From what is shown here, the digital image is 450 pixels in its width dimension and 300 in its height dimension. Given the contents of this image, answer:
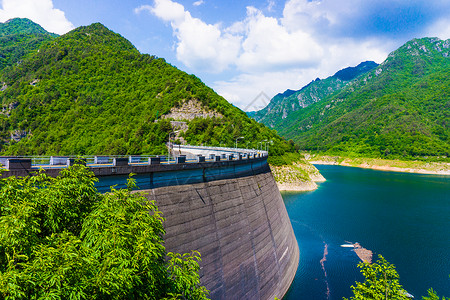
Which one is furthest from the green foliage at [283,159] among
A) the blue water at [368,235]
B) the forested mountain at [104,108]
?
the blue water at [368,235]

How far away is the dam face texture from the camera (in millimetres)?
17859

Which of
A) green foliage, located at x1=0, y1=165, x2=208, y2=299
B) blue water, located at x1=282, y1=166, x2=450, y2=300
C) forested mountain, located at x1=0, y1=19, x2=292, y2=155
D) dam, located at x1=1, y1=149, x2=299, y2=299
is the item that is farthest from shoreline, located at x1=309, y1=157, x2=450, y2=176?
green foliage, located at x1=0, y1=165, x2=208, y2=299

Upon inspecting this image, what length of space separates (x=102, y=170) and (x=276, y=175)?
78835mm

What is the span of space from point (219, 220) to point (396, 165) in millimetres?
167343

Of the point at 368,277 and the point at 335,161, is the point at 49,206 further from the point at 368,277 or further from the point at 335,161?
the point at 335,161

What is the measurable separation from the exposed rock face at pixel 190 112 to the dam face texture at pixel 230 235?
82.3 meters

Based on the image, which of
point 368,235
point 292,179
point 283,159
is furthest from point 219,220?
point 283,159

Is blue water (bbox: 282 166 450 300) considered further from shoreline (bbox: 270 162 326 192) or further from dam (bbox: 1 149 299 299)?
dam (bbox: 1 149 299 299)

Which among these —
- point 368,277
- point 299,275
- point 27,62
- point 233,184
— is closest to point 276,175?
point 299,275

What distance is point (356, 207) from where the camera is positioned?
213 feet

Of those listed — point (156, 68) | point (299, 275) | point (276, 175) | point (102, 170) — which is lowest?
point (299, 275)

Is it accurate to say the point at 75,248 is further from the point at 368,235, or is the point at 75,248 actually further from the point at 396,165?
the point at 396,165

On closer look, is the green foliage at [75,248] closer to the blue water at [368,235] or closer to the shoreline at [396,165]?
the blue water at [368,235]

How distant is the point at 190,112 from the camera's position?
109m
